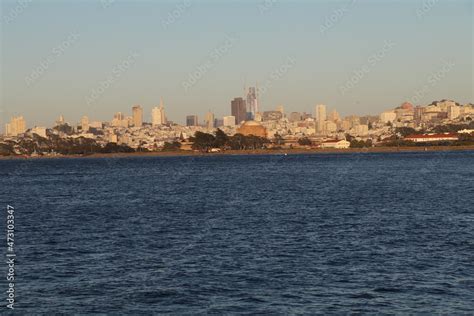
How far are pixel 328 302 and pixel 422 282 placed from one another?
3.99 metres

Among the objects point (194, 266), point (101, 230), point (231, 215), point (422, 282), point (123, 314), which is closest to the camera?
point (123, 314)

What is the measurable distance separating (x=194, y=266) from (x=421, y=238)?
11325mm

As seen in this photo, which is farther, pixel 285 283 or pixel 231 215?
pixel 231 215

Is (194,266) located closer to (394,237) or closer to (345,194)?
(394,237)

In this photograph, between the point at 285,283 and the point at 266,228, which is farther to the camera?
the point at 266,228

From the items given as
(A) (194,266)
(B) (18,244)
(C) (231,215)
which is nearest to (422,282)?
(A) (194,266)

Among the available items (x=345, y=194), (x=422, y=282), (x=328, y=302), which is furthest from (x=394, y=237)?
(x=345, y=194)

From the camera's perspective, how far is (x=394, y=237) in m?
35.9

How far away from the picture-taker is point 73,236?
38.1 meters

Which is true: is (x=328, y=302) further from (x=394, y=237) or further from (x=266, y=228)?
(x=266, y=228)

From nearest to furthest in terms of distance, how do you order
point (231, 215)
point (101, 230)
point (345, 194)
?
1. point (101, 230)
2. point (231, 215)
3. point (345, 194)

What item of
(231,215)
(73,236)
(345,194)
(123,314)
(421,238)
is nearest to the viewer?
(123,314)

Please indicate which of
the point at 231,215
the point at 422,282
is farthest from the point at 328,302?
the point at 231,215

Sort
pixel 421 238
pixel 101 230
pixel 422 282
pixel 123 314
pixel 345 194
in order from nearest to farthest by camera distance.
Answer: pixel 123 314, pixel 422 282, pixel 421 238, pixel 101 230, pixel 345 194
